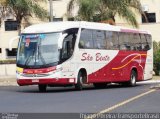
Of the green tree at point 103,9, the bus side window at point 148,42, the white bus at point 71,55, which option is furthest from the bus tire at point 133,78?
the green tree at point 103,9

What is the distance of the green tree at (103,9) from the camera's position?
1731 inches

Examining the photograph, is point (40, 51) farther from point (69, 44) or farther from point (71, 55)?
point (71, 55)

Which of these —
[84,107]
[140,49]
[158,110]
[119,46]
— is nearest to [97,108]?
[84,107]

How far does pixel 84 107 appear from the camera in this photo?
711 inches

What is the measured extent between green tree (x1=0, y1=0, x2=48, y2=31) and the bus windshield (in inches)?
688

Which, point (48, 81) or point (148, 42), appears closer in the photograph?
point (48, 81)

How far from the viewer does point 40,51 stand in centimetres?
2670

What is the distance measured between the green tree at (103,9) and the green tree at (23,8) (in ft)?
7.73

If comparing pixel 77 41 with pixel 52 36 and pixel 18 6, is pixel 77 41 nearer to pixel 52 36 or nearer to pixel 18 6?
pixel 52 36

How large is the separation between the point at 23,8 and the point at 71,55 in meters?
18.8

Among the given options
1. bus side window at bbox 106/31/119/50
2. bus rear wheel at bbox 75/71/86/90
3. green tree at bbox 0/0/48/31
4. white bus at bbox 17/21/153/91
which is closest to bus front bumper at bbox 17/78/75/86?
white bus at bbox 17/21/153/91

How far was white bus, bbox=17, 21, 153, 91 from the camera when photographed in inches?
1049

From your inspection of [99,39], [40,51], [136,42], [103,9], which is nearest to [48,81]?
[40,51]

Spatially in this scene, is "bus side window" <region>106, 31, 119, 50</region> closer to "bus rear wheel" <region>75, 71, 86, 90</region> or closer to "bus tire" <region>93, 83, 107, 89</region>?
"bus tire" <region>93, 83, 107, 89</region>
